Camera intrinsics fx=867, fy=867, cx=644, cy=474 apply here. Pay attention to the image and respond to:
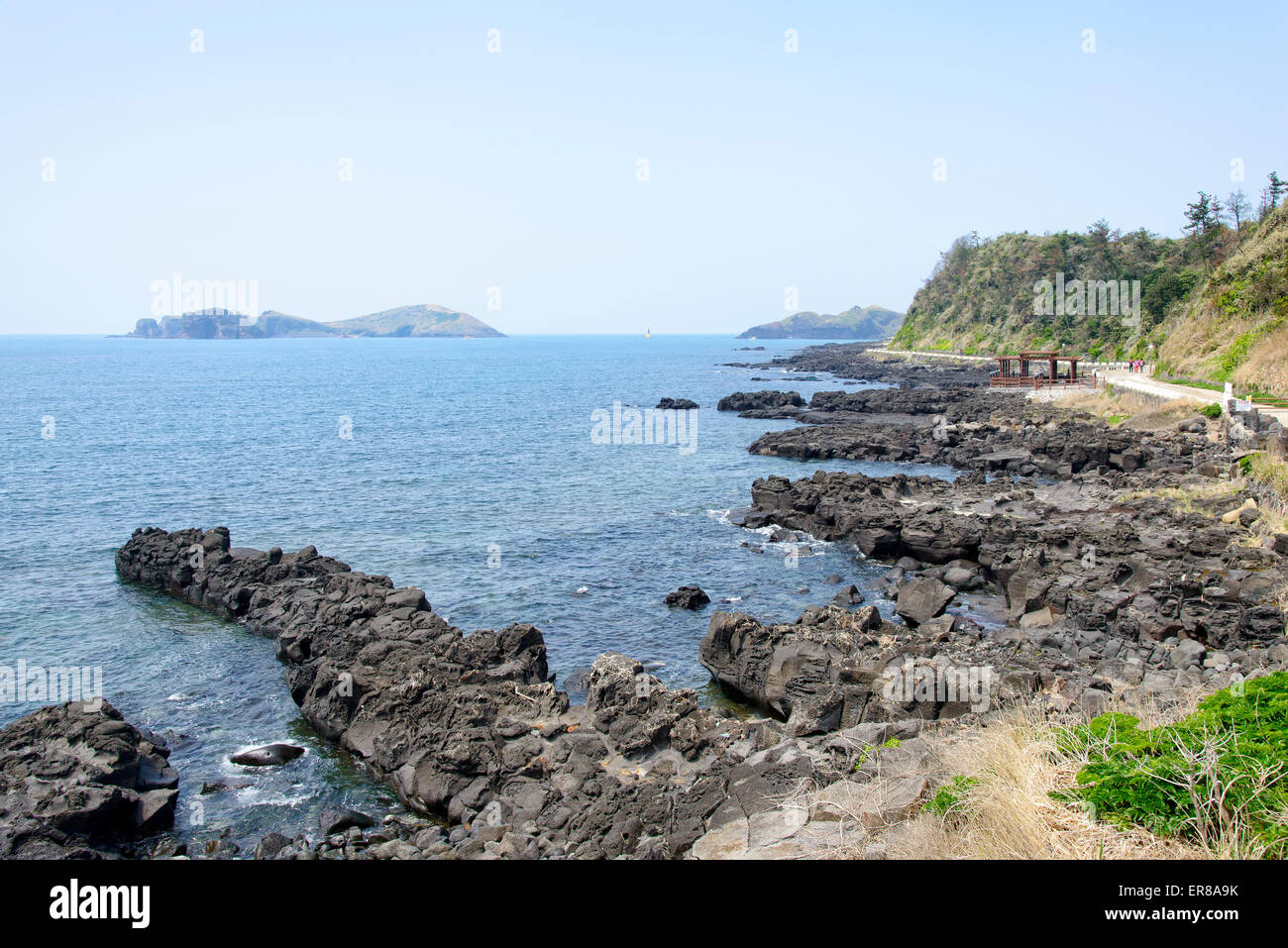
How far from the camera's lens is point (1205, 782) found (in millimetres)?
8141

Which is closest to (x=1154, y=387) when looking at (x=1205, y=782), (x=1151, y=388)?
(x=1151, y=388)

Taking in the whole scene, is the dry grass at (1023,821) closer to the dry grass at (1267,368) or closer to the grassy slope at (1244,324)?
the dry grass at (1267,368)

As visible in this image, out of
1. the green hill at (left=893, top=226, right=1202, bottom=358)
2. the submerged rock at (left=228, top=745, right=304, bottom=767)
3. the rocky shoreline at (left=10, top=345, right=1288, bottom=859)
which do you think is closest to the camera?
the rocky shoreline at (left=10, top=345, right=1288, bottom=859)

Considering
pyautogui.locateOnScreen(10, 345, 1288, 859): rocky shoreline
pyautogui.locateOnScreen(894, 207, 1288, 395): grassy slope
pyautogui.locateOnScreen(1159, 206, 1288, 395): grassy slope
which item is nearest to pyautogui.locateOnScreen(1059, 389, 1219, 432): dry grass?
pyautogui.locateOnScreen(1159, 206, 1288, 395): grassy slope

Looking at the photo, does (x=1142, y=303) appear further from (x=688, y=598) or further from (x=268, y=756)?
(x=268, y=756)

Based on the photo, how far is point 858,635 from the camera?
70.1 ft

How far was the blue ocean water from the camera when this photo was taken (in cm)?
2017

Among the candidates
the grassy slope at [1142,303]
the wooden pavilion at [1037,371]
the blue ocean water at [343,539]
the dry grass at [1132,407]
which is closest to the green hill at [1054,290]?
the grassy slope at [1142,303]

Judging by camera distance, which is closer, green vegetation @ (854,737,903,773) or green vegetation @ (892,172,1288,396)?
green vegetation @ (854,737,903,773)

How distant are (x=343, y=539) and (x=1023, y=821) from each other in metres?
31.3

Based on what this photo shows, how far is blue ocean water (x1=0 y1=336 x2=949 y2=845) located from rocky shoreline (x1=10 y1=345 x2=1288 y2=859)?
1.13 meters

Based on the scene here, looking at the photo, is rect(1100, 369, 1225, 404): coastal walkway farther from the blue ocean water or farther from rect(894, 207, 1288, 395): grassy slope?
the blue ocean water

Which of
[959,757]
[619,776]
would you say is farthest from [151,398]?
[959,757]
